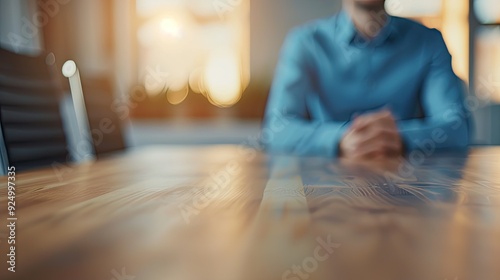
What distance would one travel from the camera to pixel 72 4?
2.95m

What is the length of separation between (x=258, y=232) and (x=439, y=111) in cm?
110

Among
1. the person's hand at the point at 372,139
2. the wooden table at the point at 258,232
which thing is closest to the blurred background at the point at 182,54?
the person's hand at the point at 372,139

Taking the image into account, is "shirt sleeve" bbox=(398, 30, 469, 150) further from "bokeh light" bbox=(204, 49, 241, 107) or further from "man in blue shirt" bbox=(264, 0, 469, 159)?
"bokeh light" bbox=(204, 49, 241, 107)

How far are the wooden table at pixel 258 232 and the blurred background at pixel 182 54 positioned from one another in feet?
8.46

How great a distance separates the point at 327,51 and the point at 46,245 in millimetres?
1240

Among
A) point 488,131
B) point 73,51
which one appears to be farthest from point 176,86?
point 488,131

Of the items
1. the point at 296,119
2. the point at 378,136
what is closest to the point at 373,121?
the point at 378,136

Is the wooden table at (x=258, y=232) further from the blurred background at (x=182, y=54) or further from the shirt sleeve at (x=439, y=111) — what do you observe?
the blurred background at (x=182, y=54)

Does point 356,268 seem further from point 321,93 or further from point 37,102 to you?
point 321,93

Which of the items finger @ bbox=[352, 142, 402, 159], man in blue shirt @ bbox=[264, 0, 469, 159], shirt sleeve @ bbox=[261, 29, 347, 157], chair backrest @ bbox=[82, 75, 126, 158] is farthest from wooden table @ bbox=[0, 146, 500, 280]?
chair backrest @ bbox=[82, 75, 126, 158]

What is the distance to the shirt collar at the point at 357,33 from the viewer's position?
131 centimetres

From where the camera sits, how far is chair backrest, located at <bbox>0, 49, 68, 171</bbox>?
88 centimetres

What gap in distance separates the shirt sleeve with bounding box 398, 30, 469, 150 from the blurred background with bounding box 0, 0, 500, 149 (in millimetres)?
1752

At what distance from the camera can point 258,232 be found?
22 centimetres
